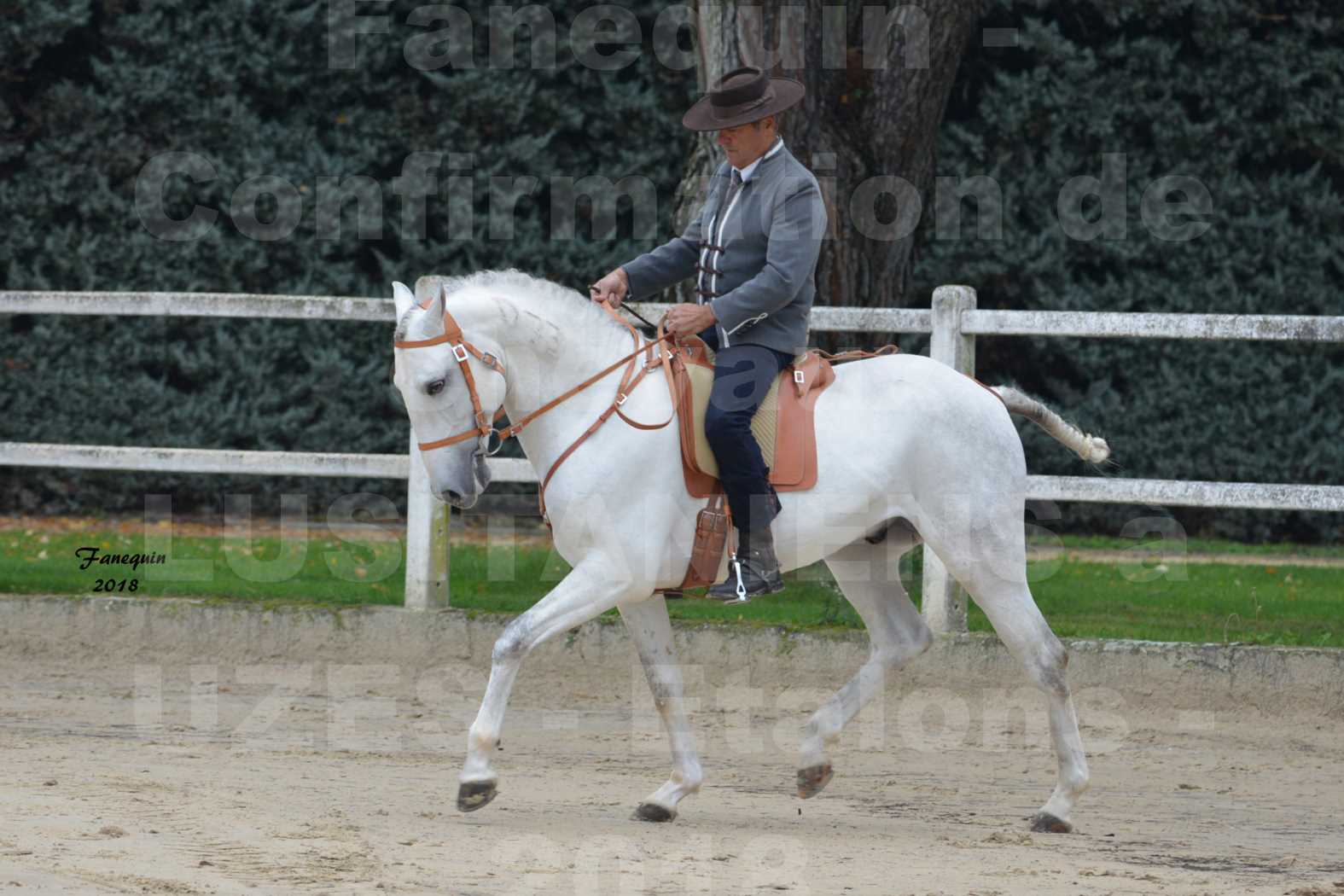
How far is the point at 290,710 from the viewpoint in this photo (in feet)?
27.8

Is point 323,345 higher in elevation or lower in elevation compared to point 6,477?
higher

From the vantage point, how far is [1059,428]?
7.07m

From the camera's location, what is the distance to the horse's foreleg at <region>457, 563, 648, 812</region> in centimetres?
590

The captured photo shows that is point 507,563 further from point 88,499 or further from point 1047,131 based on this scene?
point 1047,131

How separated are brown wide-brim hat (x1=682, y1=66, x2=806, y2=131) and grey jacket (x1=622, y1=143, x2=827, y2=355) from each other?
20 centimetres

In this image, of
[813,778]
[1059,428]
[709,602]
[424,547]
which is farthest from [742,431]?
[709,602]

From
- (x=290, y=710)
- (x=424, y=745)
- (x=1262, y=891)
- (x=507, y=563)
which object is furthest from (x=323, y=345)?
(x=1262, y=891)

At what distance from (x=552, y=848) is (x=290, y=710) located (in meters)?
3.10

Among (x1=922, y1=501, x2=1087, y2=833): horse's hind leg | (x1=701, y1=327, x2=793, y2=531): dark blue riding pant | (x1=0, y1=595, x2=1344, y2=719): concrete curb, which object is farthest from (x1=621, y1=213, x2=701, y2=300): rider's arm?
(x1=0, y1=595, x2=1344, y2=719): concrete curb

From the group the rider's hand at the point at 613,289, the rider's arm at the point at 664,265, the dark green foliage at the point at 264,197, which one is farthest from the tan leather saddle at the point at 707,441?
the dark green foliage at the point at 264,197

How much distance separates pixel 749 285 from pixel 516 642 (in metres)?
1.55

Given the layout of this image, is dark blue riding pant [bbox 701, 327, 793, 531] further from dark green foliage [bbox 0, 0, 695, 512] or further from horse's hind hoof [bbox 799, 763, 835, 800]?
dark green foliage [bbox 0, 0, 695, 512]

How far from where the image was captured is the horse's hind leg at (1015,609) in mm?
6500

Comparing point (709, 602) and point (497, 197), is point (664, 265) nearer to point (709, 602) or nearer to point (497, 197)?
point (709, 602)
